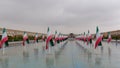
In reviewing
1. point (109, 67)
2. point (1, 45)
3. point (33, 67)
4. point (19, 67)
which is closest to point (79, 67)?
point (109, 67)

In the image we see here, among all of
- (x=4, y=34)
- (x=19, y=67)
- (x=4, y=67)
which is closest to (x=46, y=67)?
(x=19, y=67)

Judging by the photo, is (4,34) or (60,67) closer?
(60,67)

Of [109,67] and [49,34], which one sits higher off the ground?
[49,34]

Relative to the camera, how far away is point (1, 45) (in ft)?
64.1

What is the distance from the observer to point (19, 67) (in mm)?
11117

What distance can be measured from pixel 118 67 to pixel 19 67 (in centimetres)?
470

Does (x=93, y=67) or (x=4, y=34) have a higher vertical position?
(x=4, y=34)

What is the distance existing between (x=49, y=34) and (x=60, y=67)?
360 inches

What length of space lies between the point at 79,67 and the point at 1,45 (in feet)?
34.9

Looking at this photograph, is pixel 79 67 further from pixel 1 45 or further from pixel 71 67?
pixel 1 45

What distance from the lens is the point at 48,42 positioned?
64.9 ft

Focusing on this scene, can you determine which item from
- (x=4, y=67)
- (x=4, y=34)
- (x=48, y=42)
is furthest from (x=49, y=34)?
(x=4, y=67)

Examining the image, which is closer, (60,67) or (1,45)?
(60,67)

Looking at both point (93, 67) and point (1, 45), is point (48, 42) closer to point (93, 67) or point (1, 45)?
point (1, 45)
